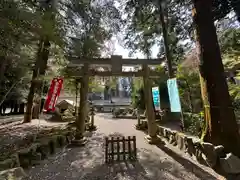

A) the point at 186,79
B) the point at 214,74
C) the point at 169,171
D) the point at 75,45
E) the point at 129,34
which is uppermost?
the point at 129,34

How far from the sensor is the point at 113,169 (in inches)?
168

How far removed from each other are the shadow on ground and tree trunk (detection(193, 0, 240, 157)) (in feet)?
3.12

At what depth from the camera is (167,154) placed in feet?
17.8

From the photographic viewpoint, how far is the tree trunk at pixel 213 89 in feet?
13.0

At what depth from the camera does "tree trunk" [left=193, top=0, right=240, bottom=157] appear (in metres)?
3.95

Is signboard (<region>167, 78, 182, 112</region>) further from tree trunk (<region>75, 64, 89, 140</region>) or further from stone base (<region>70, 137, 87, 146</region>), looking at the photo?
stone base (<region>70, 137, 87, 146</region>)

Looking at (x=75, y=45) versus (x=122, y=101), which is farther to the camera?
(x=122, y=101)

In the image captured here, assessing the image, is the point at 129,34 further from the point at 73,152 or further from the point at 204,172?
the point at 204,172

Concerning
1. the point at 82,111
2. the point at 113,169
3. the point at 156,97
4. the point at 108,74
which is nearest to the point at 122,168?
→ the point at 113,169

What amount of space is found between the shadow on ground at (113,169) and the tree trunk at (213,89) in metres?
0.95

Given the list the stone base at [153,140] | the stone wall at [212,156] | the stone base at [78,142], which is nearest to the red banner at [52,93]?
the stone base at [78,142]

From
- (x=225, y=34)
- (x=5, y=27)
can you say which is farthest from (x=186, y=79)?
(x=5, y=27)

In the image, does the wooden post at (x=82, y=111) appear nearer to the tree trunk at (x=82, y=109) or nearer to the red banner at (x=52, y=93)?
the tree trunk at (x=82, y=109)

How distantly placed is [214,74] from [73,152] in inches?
192
